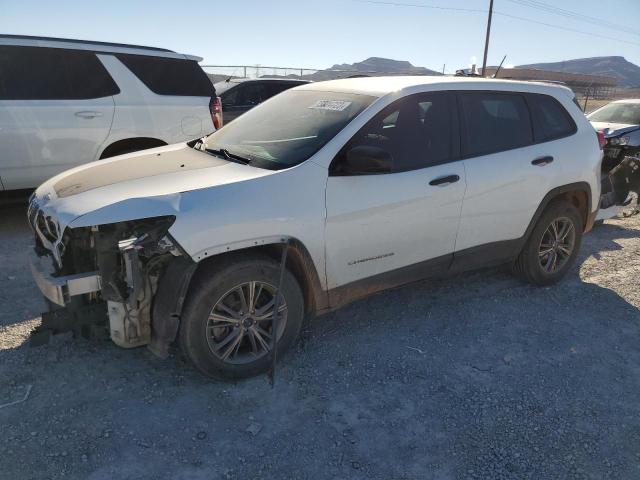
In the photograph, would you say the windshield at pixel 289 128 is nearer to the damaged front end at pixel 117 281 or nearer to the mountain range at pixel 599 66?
the damaged front end at pixel 117 281

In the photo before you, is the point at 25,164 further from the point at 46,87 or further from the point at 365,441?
the point at 365,441

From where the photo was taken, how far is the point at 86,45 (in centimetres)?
575

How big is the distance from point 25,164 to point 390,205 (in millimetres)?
4258

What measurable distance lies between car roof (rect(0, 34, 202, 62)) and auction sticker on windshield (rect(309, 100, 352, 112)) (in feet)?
11.1

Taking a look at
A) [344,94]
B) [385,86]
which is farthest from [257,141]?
[385,86]

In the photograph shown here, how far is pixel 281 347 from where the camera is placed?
10.6 feet

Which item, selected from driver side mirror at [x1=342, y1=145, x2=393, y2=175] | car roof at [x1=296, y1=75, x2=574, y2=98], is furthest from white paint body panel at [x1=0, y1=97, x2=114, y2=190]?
driver side mirror at [x1=342, y1=145, x2=393, y2=175]

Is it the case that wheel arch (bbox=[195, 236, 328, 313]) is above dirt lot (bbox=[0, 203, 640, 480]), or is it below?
above

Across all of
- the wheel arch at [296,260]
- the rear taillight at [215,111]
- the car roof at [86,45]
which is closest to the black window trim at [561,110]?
the wheel arch at [296,260]

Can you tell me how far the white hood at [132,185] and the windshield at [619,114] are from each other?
991 cm

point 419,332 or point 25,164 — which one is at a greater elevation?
point 25,164

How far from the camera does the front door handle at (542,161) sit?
4.18m

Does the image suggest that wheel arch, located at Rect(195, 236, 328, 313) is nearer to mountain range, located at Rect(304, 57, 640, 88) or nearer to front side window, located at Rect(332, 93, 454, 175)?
front side window, located at Rect(332, 93, 454, 175)

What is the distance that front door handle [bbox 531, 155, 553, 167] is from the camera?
4.18 metres
